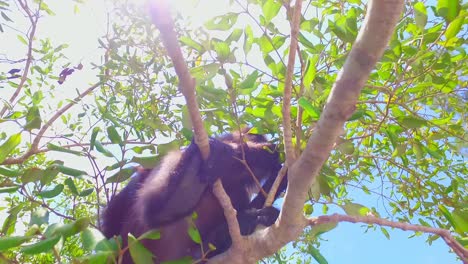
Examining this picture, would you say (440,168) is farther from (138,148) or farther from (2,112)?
(2,112)

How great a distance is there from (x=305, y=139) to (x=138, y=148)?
71cm

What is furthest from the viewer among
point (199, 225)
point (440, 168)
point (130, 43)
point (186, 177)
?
point (440, 168)

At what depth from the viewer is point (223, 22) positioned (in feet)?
5.25

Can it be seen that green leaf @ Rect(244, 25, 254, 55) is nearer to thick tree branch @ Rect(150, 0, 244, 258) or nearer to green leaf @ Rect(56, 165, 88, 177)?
thick tree branch @ Rect(150, 0, 244, 258)

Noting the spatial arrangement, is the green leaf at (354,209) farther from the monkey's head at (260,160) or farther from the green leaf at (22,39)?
the green leaf at (22,39)

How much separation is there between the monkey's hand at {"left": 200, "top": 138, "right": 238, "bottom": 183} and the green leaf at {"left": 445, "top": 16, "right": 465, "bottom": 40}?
36.4 inches

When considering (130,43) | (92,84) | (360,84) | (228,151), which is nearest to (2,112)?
(92,84)

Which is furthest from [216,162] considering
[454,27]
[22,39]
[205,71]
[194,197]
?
[22,39]

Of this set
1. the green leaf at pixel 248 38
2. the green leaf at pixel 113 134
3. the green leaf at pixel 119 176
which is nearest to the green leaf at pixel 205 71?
the green leaf at pixel 248 38

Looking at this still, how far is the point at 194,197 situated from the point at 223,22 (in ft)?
2.35

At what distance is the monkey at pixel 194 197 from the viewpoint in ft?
6.01

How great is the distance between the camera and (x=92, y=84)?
10.4 feet

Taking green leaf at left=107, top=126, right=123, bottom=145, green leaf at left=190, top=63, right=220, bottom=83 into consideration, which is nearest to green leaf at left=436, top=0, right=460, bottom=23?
green leaf at left=190, top=63, right=220, bottom=83

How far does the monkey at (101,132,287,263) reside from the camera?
6.01ft
